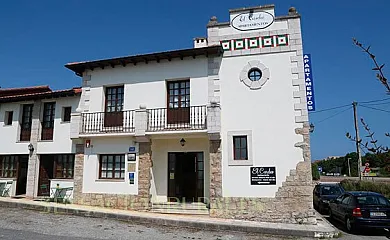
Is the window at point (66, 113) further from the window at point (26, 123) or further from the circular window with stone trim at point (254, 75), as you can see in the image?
the circular window with stone trim at point (254, 75)

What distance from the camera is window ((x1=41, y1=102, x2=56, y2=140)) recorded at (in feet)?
46.4

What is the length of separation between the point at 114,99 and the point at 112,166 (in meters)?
3.03

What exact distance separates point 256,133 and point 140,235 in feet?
18.5

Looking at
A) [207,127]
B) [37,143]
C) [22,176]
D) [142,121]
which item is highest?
[142,121]

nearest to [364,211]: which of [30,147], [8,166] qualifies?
[30,147]

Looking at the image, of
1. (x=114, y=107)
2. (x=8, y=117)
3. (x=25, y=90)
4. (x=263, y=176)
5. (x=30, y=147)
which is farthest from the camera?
(x=25, y=90)

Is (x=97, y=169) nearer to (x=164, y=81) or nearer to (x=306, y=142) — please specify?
(x=164, y=81)

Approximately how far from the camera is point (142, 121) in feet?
39.3

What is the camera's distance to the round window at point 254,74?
1174 centimetres

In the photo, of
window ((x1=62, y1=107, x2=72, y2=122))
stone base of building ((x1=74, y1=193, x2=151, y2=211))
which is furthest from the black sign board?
window ((x1=62, y1=107, x2=72, y2=122))

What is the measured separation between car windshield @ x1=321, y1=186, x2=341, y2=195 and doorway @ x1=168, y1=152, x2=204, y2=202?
22.9 ft

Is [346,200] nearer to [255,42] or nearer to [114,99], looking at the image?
[255,42]

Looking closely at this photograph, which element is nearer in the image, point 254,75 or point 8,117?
point 254,75

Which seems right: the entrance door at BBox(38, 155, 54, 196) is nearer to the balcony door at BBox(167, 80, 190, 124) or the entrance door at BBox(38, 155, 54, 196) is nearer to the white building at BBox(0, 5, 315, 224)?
the white building at BBox(0, 5, 315, 224)
